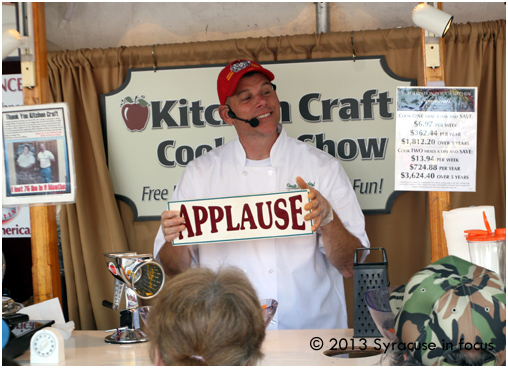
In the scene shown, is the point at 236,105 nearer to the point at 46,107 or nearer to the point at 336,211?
the point at 336,211

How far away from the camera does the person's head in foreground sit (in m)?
1.19

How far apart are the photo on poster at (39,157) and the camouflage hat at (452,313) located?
1.51 m

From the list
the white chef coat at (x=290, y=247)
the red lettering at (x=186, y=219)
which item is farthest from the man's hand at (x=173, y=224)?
the white chef coat at (x=290, y=247)

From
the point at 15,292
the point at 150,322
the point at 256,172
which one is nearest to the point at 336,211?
the point at 256,172

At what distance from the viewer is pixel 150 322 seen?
1.32 metres

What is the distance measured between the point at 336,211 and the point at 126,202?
55.4 inches

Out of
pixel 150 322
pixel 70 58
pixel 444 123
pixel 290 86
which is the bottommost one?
pixel 150 322

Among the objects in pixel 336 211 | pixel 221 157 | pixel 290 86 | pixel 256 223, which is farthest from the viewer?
pixel 290 86

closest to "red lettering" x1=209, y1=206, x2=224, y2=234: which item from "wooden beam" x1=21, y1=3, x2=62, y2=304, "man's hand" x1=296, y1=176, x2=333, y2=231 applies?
"man's hand" x1=296, y1=176, x2=333, y2=231

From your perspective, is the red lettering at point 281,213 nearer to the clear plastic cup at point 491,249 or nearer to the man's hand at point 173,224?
the man's hand at point 173,224

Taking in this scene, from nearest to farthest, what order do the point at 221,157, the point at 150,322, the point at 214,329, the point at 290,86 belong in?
1. the point at 214,329
2. the point at 150,322
3. the point at 221,157
4. the point at 290,86

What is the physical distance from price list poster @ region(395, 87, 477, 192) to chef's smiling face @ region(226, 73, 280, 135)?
2.75 ft

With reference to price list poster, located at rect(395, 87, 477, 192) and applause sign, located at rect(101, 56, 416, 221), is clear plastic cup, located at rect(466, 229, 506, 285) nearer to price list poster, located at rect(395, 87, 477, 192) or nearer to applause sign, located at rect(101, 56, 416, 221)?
price list poster, located at rect(395, 87, 477, 192)

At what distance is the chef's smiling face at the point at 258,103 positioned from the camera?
304 centimetres
